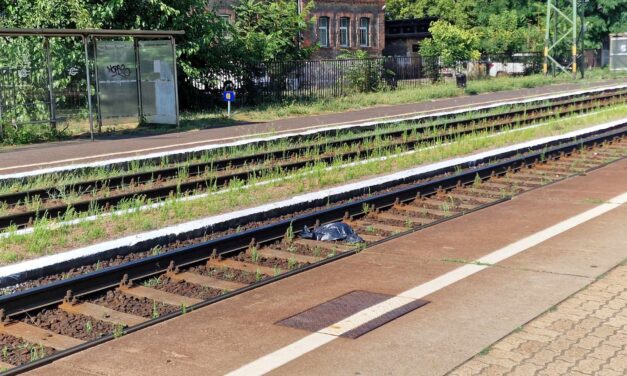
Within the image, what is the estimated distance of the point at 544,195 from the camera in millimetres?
11594

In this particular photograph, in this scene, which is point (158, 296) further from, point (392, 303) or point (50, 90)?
point (50, 90)

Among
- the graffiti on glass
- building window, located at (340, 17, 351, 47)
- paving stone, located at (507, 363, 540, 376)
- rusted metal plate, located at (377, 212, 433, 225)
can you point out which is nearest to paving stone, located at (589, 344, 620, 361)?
paving stone, located at (507, 363, 540, 376)

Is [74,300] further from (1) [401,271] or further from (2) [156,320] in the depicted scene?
(1) [401,271]

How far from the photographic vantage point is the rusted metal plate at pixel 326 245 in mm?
8523

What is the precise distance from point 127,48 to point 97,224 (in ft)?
44.4

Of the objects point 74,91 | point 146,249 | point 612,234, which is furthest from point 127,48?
point 612,234

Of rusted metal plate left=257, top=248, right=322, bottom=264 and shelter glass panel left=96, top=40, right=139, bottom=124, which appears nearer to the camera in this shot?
rusted metal plate left=257, top=248, right=322, bottom=264

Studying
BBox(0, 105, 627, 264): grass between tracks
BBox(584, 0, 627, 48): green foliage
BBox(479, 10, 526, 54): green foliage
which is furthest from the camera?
BBox(584, 0, 627, 48): green foliage

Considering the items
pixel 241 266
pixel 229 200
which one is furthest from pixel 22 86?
pixel 241 266

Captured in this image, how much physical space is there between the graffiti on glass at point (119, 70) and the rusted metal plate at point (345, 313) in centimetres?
1695

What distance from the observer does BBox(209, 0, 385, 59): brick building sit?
158ft

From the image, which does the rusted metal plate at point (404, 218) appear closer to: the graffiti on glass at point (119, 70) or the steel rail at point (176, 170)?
the steel rail at point (176, 170)

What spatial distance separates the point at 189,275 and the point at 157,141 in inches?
504

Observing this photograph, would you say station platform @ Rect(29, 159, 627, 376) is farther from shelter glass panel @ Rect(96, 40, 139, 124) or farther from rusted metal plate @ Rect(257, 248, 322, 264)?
shelter glass panel @ Rect(96, 40, 139, 124)
